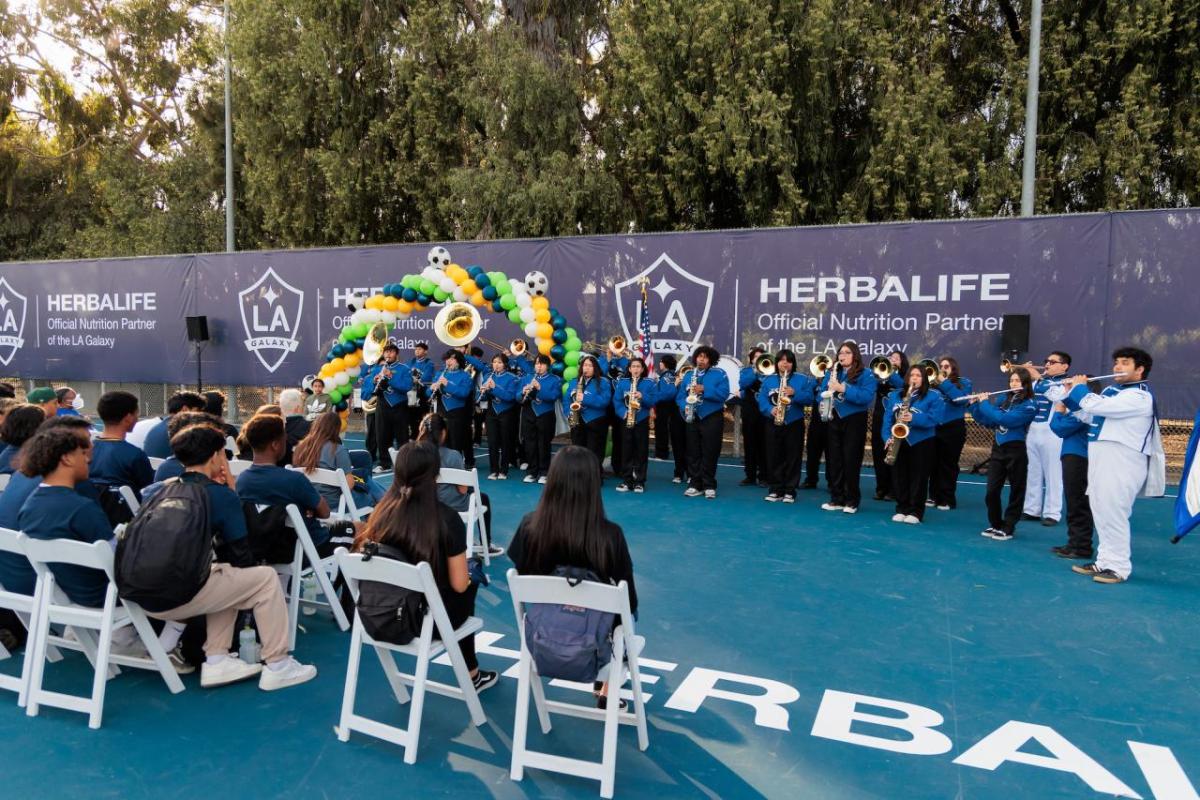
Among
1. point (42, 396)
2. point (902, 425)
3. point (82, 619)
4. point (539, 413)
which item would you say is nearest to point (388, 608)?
point (82, 619)

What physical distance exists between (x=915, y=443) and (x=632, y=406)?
120 inches

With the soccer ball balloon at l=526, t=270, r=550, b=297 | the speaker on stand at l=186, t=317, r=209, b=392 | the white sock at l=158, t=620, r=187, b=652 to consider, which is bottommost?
the white sock at l=158, t=620, r=187, b=652

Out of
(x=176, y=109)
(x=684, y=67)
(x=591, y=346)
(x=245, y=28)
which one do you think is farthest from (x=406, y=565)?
(x=176, y=109)

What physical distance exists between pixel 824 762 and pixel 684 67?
42.9 ft

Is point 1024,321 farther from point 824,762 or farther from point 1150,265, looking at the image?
point 824,762

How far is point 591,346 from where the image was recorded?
11164 millimetres

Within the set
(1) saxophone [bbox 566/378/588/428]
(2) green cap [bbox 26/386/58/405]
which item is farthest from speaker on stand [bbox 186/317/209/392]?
(1) saxophone [bbox 566/378/588/428]

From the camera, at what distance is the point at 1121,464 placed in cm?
599

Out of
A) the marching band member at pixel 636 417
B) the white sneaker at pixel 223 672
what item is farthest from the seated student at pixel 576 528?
the marching band member at pixel 636 417

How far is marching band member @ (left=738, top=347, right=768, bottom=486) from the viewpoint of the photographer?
9648 mm

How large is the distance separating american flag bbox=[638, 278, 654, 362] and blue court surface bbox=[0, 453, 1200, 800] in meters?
4.98

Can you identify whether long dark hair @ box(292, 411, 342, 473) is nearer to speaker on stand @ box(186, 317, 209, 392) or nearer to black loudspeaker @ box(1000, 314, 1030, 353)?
black loudspeaker @ box(1000, 314, 1030, 353)

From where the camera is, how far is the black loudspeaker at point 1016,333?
9.09 metres

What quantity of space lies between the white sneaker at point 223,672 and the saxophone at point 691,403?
19.2 ft
